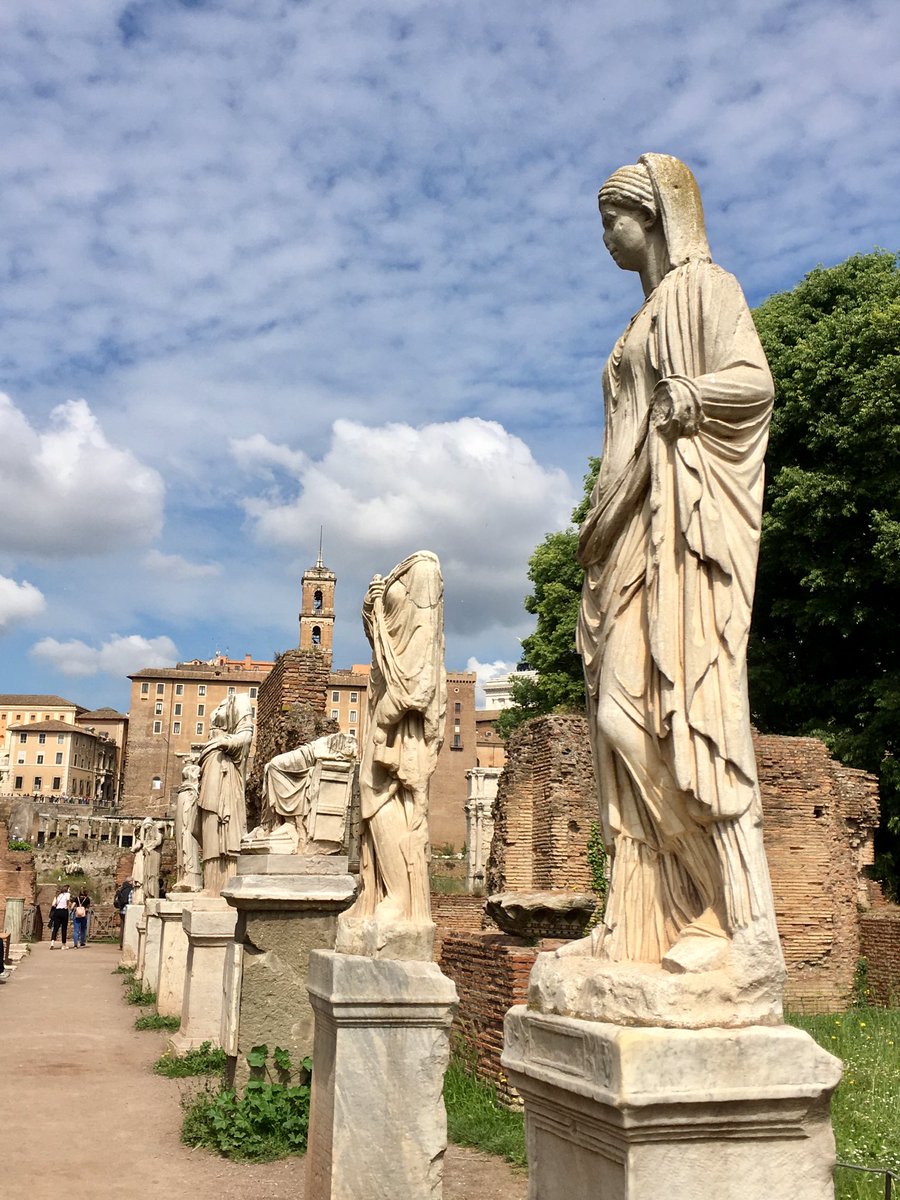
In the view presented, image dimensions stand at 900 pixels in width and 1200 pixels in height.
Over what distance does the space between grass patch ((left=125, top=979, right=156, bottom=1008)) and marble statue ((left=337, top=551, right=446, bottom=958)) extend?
11.7 metres

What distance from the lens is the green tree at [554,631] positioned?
27.0 meters

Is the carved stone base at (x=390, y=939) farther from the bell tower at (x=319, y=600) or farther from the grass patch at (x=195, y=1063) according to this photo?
the bell tower at (x=319, y=600)

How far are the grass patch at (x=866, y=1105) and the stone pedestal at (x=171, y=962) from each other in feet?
24.9

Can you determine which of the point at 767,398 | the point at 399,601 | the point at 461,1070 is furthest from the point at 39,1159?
the point at 767,398

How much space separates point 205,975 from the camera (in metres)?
10.8

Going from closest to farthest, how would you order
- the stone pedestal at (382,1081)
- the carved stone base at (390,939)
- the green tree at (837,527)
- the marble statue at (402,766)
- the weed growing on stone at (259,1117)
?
the stone pedestal at (382,1081) → the carved stone base at (390,939) → the marble statue at (402,766) → the weed growing on stone at (259,1117) → the green tree at (837,527)

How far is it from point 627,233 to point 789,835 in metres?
13.3

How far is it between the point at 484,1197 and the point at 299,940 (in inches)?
91.6

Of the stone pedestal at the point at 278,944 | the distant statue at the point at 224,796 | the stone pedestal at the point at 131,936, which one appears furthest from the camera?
the stone pedestal at the point at 131,936

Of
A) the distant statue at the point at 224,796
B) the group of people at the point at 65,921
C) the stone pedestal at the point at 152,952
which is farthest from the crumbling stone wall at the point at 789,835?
the group of people at the point at 65,921

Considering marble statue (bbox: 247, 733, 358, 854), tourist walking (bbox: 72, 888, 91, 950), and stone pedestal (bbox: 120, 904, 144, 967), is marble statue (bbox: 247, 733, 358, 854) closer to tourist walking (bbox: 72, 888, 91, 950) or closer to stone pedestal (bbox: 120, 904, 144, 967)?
stone pedestal (bbox: 120, 904, 144, 967)

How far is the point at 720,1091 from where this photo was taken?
236cm

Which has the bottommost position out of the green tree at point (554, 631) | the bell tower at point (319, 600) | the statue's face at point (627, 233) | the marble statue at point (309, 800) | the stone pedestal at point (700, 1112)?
the stone pedestal at point (700, 1112)

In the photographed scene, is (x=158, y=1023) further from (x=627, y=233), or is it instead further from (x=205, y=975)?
(x=627, y=233)
